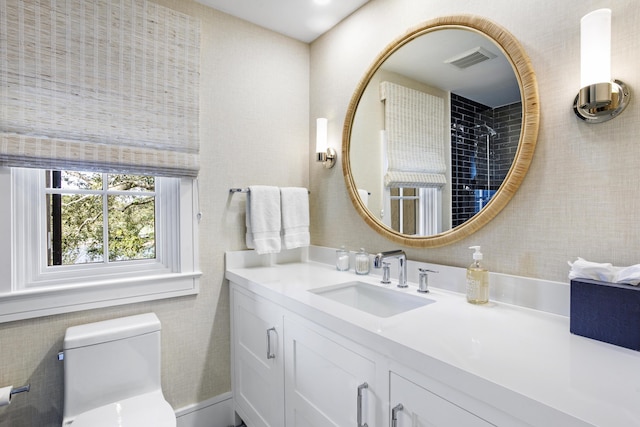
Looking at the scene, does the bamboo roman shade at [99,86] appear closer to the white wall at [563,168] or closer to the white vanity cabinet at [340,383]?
the white vanity cabinet at [340,383]

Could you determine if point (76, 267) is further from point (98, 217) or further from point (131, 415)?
point (131, 415)

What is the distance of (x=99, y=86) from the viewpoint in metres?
1.51

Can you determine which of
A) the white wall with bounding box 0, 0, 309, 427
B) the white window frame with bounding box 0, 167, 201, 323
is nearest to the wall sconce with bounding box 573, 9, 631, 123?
the white wall with bounding box 0, 0, 309, 427

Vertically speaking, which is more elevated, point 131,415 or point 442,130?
point 442,130

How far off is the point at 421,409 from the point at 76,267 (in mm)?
1634

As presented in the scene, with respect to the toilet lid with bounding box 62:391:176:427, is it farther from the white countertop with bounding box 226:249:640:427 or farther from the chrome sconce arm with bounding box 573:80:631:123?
the chrome sconce arm with bounding box 573:80:631:123

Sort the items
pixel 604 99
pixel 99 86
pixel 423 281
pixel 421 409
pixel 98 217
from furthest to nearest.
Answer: pixel 98 217 < pixel 99 86 < pixel 423 281 < pixel 604 99 < pixel 421 409

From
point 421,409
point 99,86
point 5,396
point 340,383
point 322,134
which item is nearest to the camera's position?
point 421,409

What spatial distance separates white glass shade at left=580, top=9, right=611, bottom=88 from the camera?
3.11 ft

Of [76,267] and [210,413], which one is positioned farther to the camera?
[210,413]

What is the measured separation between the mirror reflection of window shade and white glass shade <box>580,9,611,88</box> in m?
0.54

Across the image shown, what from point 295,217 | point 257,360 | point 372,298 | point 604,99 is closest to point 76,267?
point 257,360

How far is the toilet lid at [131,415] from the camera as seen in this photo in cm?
125

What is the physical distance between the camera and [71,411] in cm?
134
